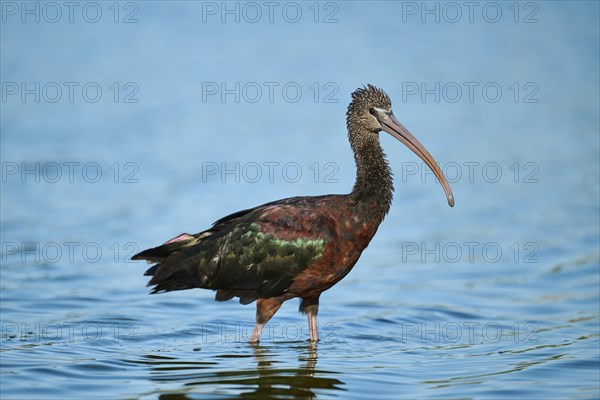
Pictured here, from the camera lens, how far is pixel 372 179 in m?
12.1

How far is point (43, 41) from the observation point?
2806cm

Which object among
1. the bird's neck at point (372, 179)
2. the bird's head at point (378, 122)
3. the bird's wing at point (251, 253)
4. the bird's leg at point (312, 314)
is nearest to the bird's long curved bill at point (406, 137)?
the bird's head at point (378, 122)

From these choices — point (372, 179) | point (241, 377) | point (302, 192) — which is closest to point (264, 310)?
point (241, 377)

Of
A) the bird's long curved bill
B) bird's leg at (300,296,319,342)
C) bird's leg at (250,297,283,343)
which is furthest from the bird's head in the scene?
bird's leg at (250,297,283,343)

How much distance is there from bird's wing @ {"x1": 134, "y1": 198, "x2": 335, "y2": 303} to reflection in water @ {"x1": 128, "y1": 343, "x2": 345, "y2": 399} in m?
0.76

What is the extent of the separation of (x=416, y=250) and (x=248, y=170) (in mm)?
5144

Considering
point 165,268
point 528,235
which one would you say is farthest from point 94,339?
point 528,235

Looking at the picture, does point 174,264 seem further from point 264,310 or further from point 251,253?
point 264,310

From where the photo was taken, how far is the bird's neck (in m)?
11.9

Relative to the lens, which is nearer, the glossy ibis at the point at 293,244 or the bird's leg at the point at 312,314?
the glossy ibis at the point at 293,244

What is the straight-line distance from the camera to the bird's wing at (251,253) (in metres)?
11.7

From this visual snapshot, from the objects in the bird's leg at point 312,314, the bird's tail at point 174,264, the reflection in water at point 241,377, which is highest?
the bird's tail at point 174,264

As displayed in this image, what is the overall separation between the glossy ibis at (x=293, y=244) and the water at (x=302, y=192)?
647 mm

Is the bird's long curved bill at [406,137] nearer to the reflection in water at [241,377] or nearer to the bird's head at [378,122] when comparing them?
the bird's head at [378,122]
